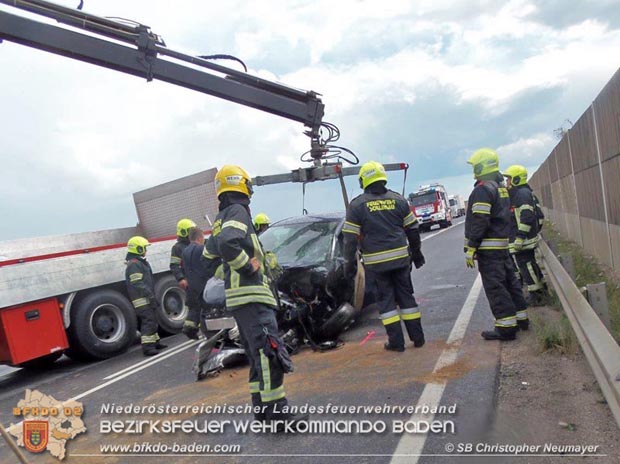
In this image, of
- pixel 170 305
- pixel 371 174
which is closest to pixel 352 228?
pixel 371 174

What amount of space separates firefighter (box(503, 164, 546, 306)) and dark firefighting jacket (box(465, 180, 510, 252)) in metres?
1.41

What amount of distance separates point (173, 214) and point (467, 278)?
19.2ft

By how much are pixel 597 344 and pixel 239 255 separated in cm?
240

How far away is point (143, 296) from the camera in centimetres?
784

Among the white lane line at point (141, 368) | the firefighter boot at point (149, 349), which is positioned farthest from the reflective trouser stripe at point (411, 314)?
the firefighter boot at point (149, 349)

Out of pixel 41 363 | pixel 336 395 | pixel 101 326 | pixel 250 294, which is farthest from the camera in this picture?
pixel 41 363

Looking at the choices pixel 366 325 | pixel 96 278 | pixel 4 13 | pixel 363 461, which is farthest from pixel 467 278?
pixel 4 13

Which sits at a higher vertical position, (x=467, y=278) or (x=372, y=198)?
(x=372, y=198)

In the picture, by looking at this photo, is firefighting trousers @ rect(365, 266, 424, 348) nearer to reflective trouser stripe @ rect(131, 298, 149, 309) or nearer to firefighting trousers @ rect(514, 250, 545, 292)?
firefighting trousers @ rect(514, 250, 545, 292)

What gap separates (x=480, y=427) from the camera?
3553 mm

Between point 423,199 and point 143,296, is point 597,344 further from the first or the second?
point 423,199

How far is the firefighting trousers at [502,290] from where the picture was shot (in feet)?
18.1

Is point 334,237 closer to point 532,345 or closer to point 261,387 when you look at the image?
point 532,345

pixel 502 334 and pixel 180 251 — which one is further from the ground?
pixel 180 251
